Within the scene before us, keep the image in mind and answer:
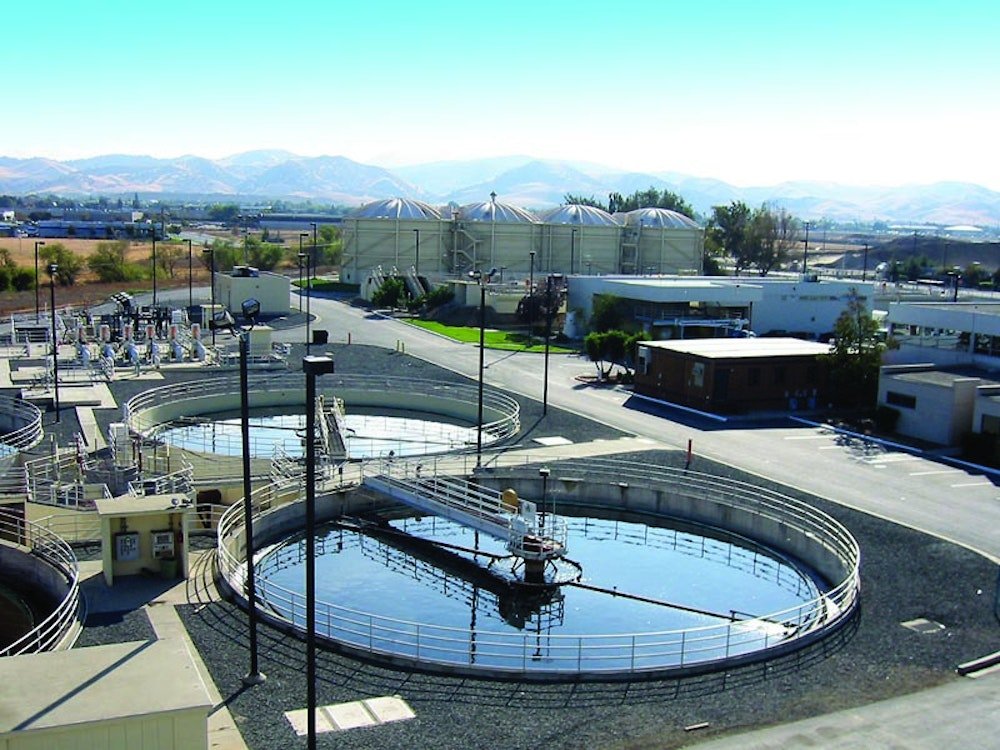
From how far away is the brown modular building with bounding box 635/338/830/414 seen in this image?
47250 millimetres

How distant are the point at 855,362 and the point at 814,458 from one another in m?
10.7

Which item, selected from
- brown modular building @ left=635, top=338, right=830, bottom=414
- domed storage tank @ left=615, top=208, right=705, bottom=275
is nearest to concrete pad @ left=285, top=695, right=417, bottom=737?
brown modular building @ left=635, top=338, right=830, bottom=414

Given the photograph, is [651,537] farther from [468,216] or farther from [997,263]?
[997,263]

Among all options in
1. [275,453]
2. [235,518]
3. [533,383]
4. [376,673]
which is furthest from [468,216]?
[376,673]

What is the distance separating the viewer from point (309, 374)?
1457cm

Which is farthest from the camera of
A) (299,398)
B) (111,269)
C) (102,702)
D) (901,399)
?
(111,269)

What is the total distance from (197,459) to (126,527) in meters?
11.2

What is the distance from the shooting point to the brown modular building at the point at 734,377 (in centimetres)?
4725

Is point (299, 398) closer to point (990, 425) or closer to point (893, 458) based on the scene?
point (893, 458)

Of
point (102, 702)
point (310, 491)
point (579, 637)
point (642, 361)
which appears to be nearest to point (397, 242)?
point (642, 361)

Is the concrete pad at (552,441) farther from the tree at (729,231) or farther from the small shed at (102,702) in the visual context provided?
the tree at (729,231)

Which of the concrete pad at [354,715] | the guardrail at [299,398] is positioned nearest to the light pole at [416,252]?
the guardrail at [299,398]

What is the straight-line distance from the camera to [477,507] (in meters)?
31.6

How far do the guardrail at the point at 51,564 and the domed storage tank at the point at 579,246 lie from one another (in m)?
76.6
